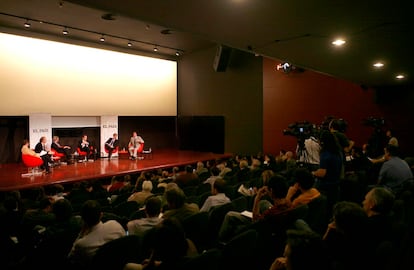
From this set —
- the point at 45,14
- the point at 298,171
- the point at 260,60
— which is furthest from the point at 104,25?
the point at 298,171

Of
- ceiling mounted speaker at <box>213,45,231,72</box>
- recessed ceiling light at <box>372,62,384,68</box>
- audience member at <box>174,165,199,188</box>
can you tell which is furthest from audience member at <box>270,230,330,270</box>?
ceiling mounted speaker at <box>213,45,231,72</box>

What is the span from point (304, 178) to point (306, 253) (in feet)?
5.49

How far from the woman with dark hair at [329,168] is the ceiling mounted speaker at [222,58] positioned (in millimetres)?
7927

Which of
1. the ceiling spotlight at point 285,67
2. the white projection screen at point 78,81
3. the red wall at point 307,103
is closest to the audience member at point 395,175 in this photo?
the red wall at point 307,103

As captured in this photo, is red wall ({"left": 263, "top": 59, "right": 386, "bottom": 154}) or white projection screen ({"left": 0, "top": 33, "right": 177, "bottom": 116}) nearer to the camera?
red wall ({"left": 263, "top": 59, "right": 386, "bottom": 154})

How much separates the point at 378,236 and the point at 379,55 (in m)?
3.21

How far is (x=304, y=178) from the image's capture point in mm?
3121

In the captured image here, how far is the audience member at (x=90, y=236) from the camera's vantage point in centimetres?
244

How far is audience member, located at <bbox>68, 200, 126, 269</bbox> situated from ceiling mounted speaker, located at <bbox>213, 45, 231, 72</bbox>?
9281 mm

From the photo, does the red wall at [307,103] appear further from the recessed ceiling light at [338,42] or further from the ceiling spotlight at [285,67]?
the recessed ceiling light at [338,42]

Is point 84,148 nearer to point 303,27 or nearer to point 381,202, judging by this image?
point 303,27

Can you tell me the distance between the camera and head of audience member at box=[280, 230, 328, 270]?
59.6 inches

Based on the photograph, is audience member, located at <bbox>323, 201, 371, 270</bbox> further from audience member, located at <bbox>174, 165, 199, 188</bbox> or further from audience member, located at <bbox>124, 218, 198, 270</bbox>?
audience member, located at <bbox>174, 165, 199, 188</bbox>

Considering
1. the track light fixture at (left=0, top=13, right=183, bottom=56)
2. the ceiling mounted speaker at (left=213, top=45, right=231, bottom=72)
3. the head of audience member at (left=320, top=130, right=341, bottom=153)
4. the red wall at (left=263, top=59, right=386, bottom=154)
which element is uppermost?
the track light fixture at (left=0, top=13, right=183, bottom=56)
